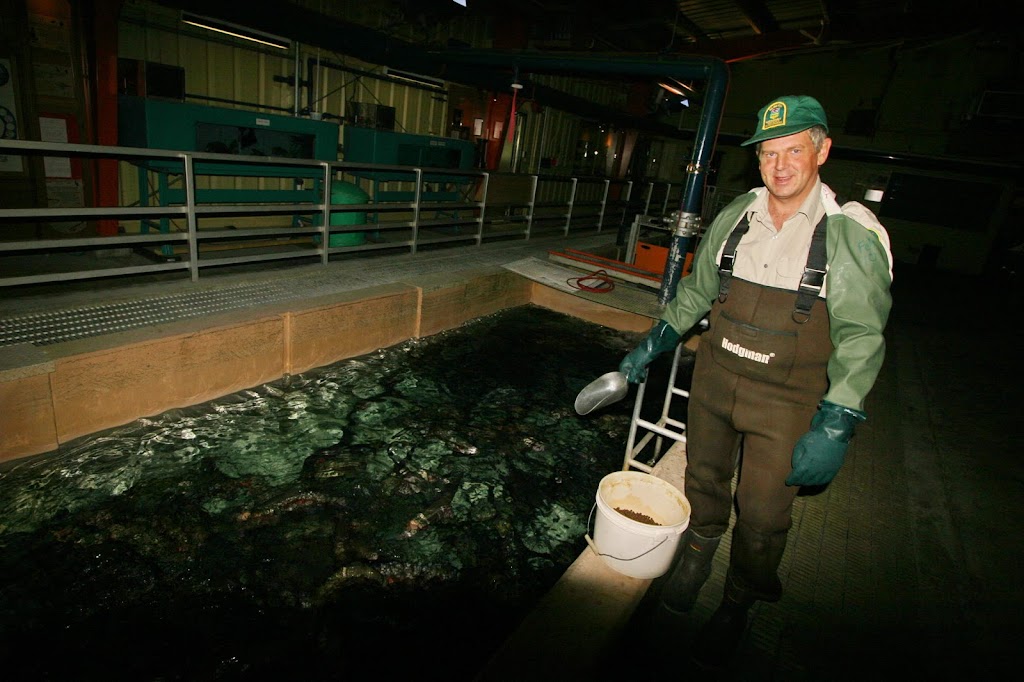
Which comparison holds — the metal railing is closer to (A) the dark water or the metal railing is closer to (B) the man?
(A) the dark water

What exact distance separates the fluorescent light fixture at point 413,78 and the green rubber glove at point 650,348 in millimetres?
8509

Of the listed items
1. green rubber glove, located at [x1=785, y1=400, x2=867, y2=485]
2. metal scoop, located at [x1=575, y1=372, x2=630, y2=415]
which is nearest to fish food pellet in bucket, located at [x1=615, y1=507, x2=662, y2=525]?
metal scoop, located at [x1=575, y1=372, x2=630, y2=415]

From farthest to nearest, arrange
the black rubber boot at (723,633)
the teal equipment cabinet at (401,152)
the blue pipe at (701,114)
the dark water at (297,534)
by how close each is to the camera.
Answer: the teal equipment cabinet at (401,152) < the blue pipe at (701,114) < the dark water at (297,534) < the black rubber boot at (723,633)

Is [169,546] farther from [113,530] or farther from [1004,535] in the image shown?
[1004,535]

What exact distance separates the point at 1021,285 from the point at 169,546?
15.3 metres

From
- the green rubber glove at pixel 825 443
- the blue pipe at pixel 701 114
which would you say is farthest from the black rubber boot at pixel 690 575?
the blue pipe at pixel 701 114

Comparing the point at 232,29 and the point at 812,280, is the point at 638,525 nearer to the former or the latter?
the point at 812,280

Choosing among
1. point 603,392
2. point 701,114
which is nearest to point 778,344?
point 603,392

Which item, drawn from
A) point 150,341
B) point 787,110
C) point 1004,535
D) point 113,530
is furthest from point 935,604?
point 150,341

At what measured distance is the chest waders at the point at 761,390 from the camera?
2.02 m

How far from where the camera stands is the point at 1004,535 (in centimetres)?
308

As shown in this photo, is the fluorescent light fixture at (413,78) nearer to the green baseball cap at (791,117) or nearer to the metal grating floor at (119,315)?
the metal grating floor at (119,315)

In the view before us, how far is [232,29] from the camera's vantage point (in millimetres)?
7059

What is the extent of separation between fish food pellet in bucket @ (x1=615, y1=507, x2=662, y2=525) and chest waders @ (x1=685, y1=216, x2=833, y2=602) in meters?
0.43
